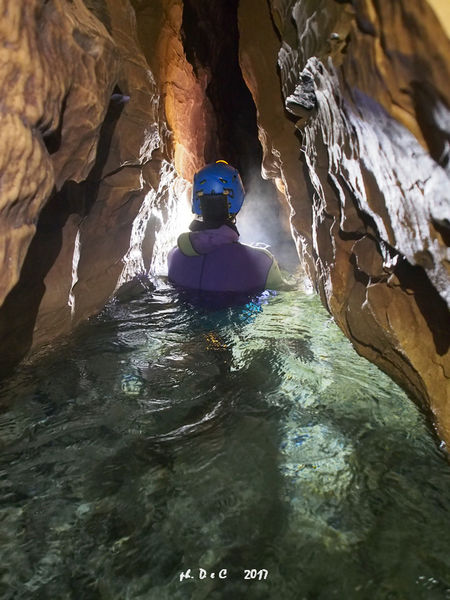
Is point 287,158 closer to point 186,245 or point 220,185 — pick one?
point 220,185

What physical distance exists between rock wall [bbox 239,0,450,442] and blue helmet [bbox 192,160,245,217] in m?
1.40

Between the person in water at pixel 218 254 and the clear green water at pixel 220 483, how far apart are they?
1.97 meters

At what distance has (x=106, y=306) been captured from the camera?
14.7 feet

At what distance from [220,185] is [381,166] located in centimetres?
360

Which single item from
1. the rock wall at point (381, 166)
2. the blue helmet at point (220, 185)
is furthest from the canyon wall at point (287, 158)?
the blue helmet at point (220, 185)

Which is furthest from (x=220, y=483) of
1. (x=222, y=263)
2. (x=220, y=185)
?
(x=220, y=185)

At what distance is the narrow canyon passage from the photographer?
1354mm

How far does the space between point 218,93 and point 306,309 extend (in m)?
7.75

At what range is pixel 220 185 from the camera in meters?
5.20

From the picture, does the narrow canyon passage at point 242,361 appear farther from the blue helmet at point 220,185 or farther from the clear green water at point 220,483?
the blue helmet at point 220,185

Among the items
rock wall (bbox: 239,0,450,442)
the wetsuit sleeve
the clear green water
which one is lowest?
the clear green water

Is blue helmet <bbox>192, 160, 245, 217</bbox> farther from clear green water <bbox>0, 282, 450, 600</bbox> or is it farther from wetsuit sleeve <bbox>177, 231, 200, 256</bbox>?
clear green water <bbox>0, 282, 450, 600</bbox>

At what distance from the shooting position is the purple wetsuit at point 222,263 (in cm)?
471

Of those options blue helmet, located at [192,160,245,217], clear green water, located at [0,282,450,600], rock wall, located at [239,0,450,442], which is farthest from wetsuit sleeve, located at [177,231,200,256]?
clear green water, located at [0,282,450,600]
